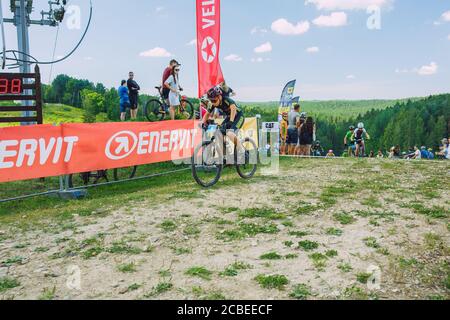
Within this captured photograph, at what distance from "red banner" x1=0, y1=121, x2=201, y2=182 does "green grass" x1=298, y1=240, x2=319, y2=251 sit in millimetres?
6170

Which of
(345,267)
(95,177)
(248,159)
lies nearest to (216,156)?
(248,159)

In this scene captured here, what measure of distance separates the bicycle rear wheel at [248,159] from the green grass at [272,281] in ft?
19.0

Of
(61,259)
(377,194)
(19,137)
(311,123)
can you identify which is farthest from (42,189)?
(311,123)

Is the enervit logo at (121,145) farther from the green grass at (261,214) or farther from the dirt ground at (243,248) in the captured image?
the green grass at (261,214)

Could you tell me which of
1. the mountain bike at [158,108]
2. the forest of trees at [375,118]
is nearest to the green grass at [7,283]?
the mountain bike at [158,108]

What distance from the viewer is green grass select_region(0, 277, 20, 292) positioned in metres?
4.27

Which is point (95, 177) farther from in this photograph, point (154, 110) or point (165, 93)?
point (165, 93)

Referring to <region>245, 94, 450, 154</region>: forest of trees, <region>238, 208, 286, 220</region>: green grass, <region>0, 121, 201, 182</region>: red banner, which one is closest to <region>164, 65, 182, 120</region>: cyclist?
<region>0, 121, 201, 182</region>: red banner

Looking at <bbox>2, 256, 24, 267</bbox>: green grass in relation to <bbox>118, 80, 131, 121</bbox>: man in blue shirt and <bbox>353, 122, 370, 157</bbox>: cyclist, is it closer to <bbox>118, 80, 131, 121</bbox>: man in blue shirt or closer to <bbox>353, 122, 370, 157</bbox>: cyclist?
<bbox>118, 80, 131, 121</bbox>: man in blue shirt

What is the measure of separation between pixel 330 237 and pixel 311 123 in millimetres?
11793

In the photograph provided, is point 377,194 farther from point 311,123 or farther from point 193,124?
point 311,123

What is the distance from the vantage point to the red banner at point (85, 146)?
8.30 m

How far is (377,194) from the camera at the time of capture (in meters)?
8.66

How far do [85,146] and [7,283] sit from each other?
5476 mm
